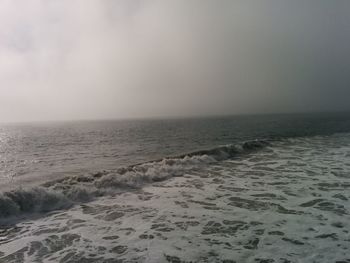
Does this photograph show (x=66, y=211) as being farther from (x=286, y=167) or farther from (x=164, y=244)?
(x=286, y=167)

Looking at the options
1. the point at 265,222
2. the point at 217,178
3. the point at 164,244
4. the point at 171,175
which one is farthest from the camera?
the point at 171,175

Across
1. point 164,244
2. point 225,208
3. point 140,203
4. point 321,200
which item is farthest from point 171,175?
point 164,244

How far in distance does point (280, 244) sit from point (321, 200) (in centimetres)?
541

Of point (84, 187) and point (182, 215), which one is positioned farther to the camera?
point (84, 187)

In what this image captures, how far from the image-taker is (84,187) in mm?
17094

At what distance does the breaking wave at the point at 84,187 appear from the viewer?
14.5 metres

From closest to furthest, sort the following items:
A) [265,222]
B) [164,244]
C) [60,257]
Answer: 1. [60,257]
2. [164,244]
3. [265,222]

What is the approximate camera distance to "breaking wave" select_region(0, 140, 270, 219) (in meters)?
14.5

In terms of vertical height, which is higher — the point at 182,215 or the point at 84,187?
the point at 84,187

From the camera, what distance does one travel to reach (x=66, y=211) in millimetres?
13984

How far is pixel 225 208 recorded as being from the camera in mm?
13109

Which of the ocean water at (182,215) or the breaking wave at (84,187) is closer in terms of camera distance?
the ocean water at (182,215)

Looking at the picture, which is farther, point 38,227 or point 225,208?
point 225,208

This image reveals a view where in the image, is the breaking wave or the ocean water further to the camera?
the breaking wave
